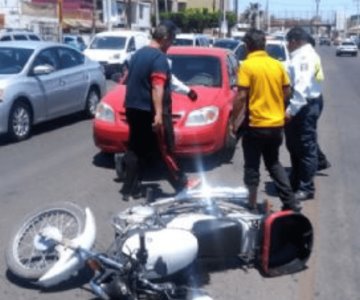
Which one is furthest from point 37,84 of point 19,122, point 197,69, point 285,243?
point 285,243

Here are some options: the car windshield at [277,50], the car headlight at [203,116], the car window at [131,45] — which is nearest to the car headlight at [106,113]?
the car headlight at [203,116]

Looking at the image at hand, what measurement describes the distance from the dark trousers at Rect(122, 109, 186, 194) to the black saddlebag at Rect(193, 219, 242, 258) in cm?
A: 211

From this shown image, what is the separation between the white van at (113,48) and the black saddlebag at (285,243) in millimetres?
22435

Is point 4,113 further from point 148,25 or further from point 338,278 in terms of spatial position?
point 148,25

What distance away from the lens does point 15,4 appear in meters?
51.1

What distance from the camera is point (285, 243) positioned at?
5.82 m

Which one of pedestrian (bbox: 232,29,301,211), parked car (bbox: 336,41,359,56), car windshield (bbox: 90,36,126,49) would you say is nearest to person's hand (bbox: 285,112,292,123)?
pedestrian (bbox: 232,29,301,211)

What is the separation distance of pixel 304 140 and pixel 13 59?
631 cm

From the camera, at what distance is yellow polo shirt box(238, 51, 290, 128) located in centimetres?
662

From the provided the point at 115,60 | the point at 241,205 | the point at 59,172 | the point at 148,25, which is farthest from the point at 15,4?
the point at 241,205

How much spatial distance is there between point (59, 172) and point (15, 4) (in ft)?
144

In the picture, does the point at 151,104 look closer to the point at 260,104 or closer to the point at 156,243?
the point at 260,104

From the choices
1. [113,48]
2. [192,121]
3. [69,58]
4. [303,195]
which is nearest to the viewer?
[303,195]

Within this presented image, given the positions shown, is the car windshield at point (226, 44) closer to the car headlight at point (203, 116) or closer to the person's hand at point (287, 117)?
the car headlight at point (203, 116)
